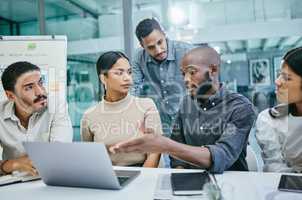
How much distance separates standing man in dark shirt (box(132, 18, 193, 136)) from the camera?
2184mm

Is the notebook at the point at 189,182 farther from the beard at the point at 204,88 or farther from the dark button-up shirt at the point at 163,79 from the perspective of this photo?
the dark button-up shirt at the point at 163,79

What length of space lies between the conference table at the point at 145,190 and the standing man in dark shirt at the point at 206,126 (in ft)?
0.34

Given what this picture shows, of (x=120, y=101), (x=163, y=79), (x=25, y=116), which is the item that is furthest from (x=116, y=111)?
(x=163, y=79)

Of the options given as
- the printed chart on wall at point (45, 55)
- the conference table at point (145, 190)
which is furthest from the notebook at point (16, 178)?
the printed chart on wall at point (45, 55)

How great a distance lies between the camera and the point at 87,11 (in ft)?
10.3

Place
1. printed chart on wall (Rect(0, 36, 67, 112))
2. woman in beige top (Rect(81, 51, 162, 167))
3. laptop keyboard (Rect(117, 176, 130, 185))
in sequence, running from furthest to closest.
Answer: printed chart on wall (Rect(0, 36, 67, 112)) < woman in beige top (Rect(81, 51, 162, 167)) < laptop keyboard (Rect(117, 176, 130, 185))

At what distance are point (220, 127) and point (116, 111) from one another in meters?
0.67

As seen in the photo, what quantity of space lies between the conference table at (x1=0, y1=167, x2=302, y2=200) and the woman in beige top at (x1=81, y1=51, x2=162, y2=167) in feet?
2.11

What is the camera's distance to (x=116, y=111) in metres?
1.85

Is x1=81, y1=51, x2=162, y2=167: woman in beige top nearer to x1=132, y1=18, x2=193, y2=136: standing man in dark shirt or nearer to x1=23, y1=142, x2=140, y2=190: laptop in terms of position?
x1=132, y1=18, x2=193, y2=136: standing man in dark shirt

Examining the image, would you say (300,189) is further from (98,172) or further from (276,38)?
(276,38)

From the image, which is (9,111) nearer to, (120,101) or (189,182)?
(120,101)

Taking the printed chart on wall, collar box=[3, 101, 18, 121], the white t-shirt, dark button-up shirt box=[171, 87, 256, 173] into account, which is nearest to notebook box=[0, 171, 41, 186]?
collar box=[3, 101, 18, 121]

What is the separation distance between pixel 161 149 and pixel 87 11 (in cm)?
239
